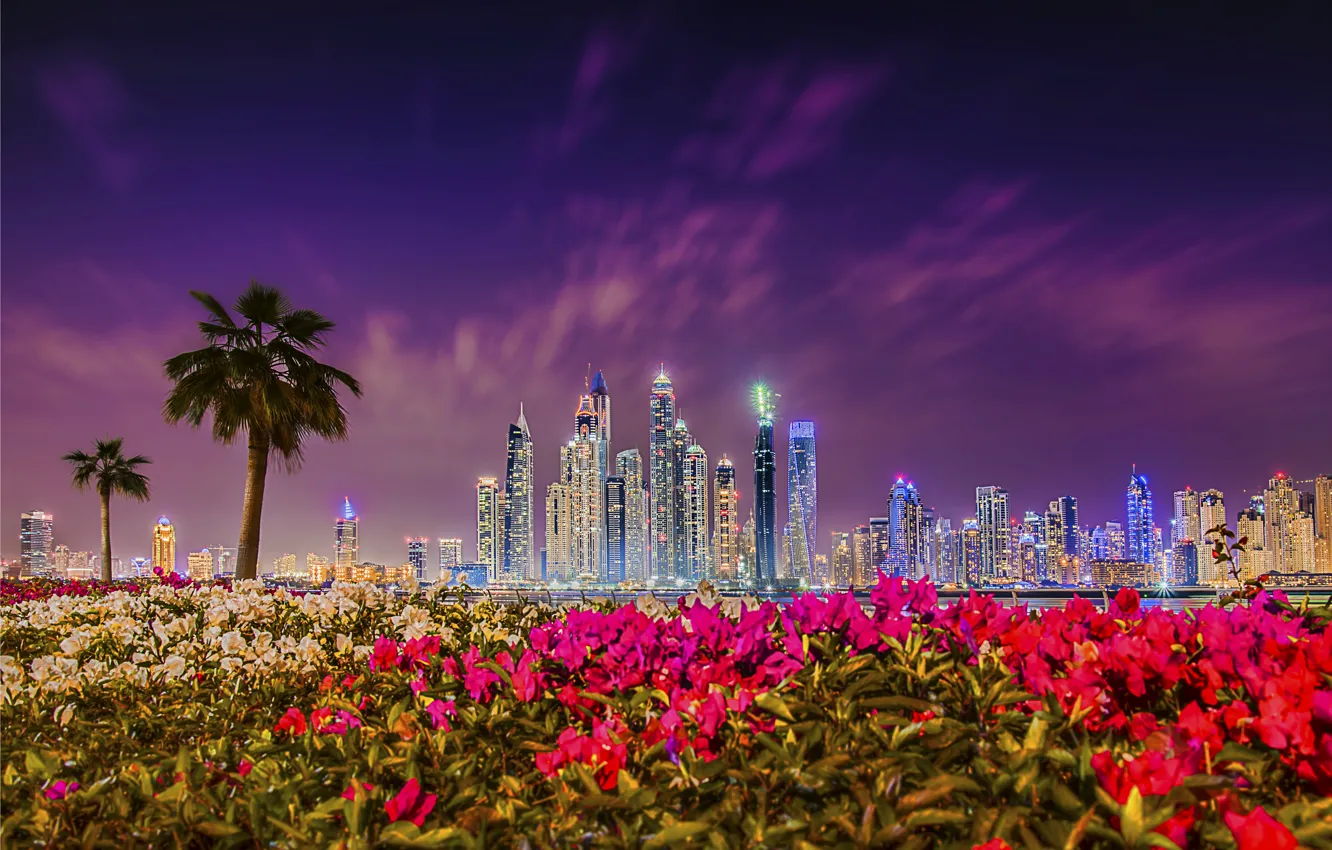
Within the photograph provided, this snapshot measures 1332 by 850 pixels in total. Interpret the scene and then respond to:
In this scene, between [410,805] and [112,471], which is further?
[112,471]

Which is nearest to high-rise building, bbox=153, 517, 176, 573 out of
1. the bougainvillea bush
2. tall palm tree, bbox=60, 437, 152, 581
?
tall palm tree, bbox=60, 437, 152, 581

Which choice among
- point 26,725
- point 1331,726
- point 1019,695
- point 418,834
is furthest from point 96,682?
point 1331,726

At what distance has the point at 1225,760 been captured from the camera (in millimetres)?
1744

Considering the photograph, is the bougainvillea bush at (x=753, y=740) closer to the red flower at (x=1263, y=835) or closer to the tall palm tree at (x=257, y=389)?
the red flower at (x=1263, y=835)

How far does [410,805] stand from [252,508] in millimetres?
14458

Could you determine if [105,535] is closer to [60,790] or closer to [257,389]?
[257,389]

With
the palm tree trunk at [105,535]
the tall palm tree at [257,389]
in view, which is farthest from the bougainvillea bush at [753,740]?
the palm tree trunk at [105,535]

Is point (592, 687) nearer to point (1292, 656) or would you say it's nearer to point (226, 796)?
point (226, 796)

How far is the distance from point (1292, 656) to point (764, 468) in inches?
6238

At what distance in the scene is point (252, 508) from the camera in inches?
566

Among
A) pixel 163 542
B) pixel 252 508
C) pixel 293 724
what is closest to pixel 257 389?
pixel 252 508

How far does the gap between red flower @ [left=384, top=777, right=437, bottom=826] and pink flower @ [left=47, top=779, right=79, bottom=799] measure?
1162 millimetres

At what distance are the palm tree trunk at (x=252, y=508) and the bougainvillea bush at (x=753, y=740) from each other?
39.3 feet

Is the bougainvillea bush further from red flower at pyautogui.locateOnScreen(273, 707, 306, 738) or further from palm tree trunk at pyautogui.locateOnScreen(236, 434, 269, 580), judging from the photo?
palm tree trunk at pyautogui.locateOnScreen(236, 434, 269, 580)
